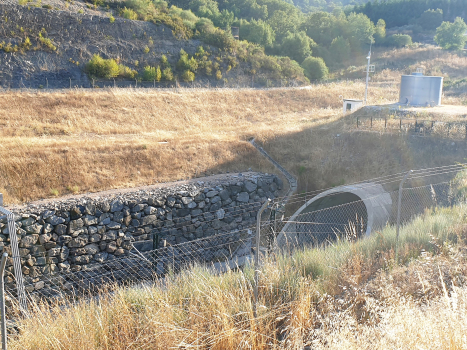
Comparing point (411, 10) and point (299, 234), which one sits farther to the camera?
point (411, 10)

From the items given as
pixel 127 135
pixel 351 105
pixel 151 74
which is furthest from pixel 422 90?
pixel 151 74

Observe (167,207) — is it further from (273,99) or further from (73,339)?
(273,99)

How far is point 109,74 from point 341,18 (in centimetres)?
5373

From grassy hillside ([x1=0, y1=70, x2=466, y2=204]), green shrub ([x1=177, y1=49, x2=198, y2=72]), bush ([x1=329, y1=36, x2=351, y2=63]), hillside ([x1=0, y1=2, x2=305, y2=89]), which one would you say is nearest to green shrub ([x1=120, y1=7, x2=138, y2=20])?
hillside ([x1=0, y1=2, x2=305, y2=89])

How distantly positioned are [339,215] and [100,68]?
24864 mm

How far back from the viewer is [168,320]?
531cm

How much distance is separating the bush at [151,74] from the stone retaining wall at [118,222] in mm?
19211

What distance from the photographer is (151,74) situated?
113 ft

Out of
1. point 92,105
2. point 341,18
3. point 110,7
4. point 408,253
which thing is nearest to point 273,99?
point 92,105

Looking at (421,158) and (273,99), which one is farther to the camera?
(273,99)

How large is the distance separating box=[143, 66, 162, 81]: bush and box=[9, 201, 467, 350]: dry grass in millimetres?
29952

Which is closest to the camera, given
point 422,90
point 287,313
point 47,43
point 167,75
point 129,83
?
point 287,313

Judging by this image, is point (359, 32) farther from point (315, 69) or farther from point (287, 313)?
point (287, 313)

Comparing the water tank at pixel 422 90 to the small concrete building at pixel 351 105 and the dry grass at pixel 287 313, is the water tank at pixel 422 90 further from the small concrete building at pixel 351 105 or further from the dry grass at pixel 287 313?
the dry grass at pixel 287 313
